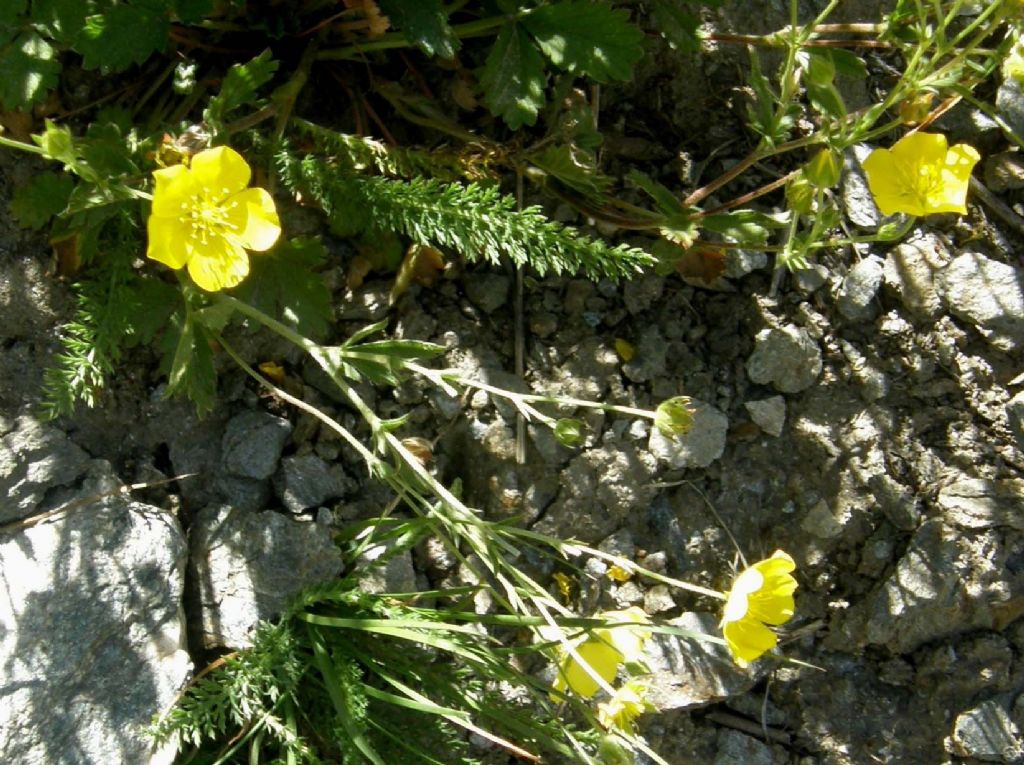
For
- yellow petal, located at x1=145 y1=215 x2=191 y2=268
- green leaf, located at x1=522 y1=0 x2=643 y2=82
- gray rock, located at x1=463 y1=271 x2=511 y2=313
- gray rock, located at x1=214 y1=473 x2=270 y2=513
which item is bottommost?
gray rock, located at x1=214 y1=473 x2=270 y2=513

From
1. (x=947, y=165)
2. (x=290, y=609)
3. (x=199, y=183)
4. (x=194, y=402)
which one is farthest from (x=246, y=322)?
(x=947, y=165)

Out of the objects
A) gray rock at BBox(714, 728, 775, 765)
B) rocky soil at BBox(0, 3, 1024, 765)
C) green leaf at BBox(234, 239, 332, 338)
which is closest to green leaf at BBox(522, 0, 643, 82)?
rocky soil at BBox(0, 3, 1024, 765)

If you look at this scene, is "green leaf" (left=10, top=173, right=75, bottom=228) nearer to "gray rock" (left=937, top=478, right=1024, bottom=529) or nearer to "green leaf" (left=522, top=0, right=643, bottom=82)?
"green leaf" (left=522, top=0, right=643, bottom=82)

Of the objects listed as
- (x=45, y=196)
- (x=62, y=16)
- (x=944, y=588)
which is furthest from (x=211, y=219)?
(x=944, y=588)

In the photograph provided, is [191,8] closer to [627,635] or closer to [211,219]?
[211,219]

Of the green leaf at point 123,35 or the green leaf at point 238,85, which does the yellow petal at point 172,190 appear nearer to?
the green leaf at point 238,85

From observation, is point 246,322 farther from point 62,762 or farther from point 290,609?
point 62,762
